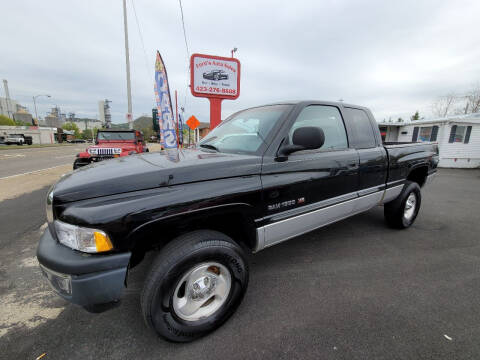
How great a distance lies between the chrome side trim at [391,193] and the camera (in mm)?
3139

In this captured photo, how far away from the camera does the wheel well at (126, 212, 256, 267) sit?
4.86 ft

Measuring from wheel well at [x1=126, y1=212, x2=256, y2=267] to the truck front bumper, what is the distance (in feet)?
0.62

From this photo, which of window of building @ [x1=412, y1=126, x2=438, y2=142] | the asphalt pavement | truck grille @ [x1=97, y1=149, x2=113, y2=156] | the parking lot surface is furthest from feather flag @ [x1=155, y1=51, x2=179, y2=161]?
window of building @ [x1=412, y1=126, x2=438, y2=142]

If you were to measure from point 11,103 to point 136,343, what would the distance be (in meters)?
113

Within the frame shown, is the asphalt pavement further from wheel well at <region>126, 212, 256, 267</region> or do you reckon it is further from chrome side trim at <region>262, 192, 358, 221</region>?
chrome side trim at <region>262, 192, 358, 221</region>

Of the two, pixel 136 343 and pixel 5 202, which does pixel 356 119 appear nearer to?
pixel 136 343

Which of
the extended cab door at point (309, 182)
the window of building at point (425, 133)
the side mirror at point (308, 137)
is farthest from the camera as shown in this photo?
the window of building at point (425, 133)

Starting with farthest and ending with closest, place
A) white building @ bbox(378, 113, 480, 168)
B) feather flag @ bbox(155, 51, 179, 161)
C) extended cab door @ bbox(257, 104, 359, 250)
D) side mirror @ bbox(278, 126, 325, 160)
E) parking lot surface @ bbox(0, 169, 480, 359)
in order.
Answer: white building @ bbox(378, 113, 480, 168) → feather flag @ bbox(155, 51, 179, 161) → extended cab door @ bbox(257, 104, 359, 250) → side mirror @ bbox(278, 126, 325, 160) → parking lot surface @ bbox(0, 169, 480, 359)

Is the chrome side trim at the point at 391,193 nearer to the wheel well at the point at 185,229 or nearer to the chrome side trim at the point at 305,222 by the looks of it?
the chrome side trim at the point at 305,222

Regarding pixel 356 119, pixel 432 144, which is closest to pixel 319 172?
pixel 356 119

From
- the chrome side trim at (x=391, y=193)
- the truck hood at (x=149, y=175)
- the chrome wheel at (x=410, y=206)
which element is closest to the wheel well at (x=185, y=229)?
the truck hood at (x=149, y=175)

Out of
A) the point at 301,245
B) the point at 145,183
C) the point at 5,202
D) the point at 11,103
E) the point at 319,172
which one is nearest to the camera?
the point at 145,183

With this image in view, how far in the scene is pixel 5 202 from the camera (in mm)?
4922

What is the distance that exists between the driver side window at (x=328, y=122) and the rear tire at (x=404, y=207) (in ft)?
5.25
